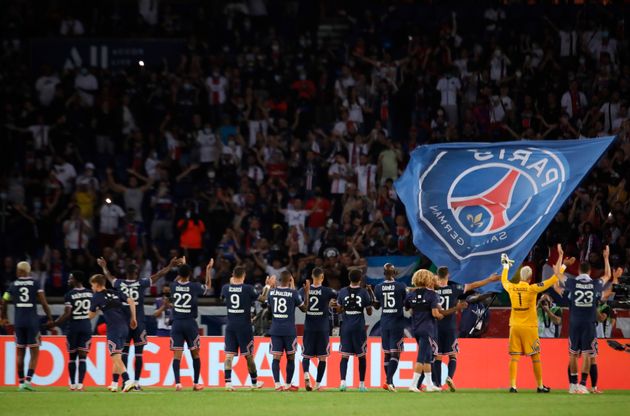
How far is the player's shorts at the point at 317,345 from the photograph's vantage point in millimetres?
24891

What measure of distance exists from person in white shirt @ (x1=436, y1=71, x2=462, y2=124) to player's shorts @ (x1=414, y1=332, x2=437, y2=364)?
37.0ft

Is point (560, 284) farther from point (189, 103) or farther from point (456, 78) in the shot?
point (189, 103)

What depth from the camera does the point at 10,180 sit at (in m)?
34.5

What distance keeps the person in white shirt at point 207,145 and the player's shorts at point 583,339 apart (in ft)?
42.3

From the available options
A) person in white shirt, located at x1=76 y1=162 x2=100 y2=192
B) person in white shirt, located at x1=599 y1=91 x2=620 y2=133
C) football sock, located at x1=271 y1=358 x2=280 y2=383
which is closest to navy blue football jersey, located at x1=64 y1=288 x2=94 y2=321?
football sock, located at x1=271 y1=358 x2=280 y2=383

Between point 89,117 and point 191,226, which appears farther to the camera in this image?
point 89,117

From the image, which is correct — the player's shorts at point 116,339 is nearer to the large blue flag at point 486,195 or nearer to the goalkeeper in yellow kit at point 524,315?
the large blue flag at point 486,195

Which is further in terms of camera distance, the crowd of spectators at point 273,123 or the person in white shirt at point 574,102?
the person in white shirt at point 574,102

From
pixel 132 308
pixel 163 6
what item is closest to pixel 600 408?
pixel 132 308

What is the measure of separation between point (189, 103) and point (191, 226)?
14.6 ft

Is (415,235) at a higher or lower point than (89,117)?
lower

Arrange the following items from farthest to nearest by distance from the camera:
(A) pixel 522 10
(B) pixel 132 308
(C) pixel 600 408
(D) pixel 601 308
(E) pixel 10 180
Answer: (A) pixel 522 10 < (E) pixel 10 180 < (D) pixel 601 308 < (B) pixel 132 308 < (C) pixel 600 408

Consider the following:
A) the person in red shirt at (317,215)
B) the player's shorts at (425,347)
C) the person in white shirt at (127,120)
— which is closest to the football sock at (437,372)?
the player's shorts at (425,347)

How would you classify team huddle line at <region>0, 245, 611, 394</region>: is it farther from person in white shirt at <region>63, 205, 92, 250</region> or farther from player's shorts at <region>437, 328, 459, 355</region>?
person in white shirt at <region>63, 205, 92, 250</region>
